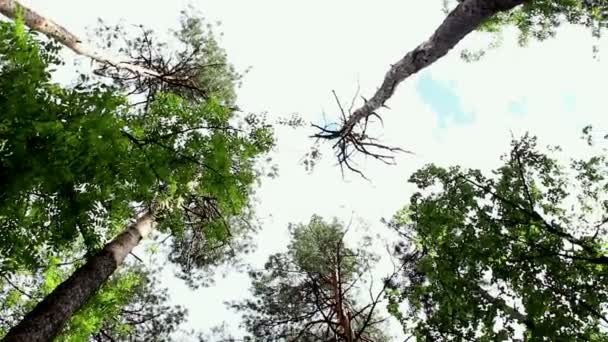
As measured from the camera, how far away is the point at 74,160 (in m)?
3.14

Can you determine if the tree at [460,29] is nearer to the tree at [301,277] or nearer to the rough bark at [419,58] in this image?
the rough bark at [419,58]

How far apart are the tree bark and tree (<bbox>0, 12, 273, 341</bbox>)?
251cm

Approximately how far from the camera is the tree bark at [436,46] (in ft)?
18.2

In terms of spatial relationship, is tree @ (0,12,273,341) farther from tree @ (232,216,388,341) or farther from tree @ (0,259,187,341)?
tree @ (232,216,388,341)

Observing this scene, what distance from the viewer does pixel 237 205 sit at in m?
5.51

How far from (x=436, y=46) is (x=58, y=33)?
6.06 meters

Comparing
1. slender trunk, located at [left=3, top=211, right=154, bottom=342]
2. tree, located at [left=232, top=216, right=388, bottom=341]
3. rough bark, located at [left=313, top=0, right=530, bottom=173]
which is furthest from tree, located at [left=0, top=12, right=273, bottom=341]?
tree, located at [left=232, top=216, right=388, bottom=341]

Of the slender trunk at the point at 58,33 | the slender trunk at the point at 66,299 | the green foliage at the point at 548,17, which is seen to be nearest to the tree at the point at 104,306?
the slender trunk at the point at 66,299

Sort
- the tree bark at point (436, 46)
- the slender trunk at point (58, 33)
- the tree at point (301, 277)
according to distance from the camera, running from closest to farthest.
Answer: the tree bark at point (436, 46)
the slender trunk at point (58, 33)
the tree at point (301, 277)

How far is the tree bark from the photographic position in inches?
218

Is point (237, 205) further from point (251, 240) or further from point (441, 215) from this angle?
point (251, 240)

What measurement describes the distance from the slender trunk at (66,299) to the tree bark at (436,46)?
14.6ft

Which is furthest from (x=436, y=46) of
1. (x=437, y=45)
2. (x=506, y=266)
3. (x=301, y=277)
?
(x=301, y=277)

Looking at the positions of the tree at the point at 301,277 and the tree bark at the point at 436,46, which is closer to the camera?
the tree bark at the point at 436,46
